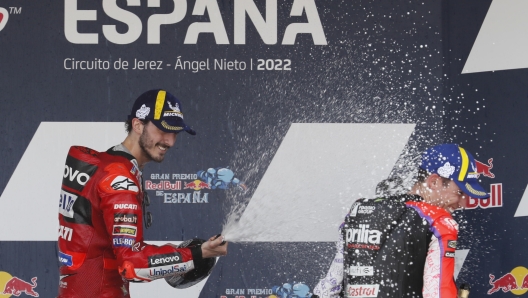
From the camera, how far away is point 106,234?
3027 mm

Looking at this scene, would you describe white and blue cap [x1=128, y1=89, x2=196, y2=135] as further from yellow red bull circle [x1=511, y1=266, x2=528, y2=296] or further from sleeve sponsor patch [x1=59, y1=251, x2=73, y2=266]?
yellow red bull circle [x1=511, y1=266, x2=528, y2=296]

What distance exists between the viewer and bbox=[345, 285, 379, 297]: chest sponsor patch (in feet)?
8.93

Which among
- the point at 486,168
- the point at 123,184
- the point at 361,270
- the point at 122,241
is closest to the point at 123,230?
the point at 122,241

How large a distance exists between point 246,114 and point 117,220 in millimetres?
1897

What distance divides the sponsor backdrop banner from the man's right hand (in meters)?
1.62

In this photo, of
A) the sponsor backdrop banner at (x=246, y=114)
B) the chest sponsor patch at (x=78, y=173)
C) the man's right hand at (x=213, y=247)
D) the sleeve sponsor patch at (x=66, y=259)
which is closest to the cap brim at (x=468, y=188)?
the man's right hand at (x=213, y=247)

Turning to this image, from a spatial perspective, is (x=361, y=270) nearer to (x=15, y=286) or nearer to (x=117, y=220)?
(x=117, y=220)

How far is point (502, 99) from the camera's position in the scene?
470 cm

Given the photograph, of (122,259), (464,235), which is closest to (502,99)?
(464,235)

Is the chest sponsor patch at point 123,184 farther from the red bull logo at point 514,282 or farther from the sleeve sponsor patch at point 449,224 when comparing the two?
the red bull logo at point 514,282

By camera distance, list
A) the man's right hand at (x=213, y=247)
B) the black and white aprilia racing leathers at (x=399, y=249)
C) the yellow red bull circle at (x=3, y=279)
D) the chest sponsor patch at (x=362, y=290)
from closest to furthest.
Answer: the black and white aprilia racing leathers at (x=399, y=249) → the chest sponsor patch at (x=362, y=290) → the man's right hand at (x=213, y=247) → the yellow red bull circle at (x=3, y=279)

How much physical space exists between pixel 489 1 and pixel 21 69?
284 centimetres

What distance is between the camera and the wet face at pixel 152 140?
3145mm

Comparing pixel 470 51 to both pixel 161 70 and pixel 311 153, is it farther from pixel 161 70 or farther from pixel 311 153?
pixel 161 70
